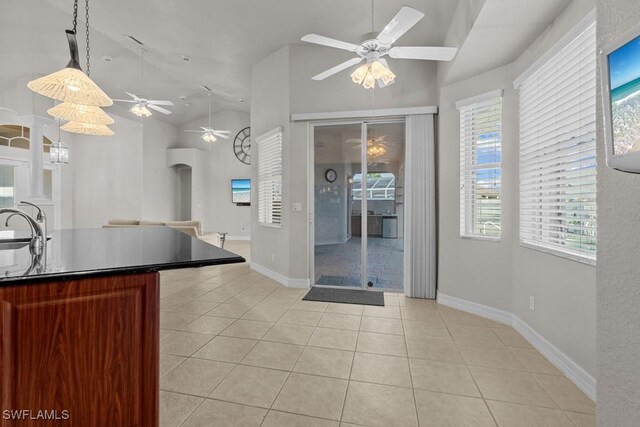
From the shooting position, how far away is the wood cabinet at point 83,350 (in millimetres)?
1024

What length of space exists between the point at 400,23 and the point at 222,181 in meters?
8.20

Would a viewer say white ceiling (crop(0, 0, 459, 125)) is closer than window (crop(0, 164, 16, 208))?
Yes

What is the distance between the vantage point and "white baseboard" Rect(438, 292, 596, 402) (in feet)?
6.21

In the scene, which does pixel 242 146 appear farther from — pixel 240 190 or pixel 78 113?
pixel 78 113

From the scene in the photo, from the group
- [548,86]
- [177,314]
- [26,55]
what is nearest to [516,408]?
[548,86]

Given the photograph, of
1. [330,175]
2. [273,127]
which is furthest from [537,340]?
[273,127]

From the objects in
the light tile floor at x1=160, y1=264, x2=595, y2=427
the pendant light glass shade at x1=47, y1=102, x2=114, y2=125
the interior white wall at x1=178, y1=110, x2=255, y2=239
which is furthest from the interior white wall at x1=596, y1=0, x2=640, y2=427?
the interior white wall at x1=178, y1=110, x2=255, y2=239

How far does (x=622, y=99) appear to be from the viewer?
73cm

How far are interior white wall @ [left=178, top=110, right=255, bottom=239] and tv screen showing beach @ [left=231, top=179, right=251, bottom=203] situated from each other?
7.0 inches

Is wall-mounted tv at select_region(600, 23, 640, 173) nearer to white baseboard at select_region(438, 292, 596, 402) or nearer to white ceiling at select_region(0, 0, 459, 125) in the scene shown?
white baseboard at select_region(438, 292, 596, 402)

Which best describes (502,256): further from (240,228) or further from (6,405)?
(240,228)

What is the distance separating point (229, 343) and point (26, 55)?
21.3 ft

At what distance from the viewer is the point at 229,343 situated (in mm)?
2455

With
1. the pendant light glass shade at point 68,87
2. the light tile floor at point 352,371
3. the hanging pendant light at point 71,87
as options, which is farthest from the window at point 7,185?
the pendant light glass shade at point 68,87
